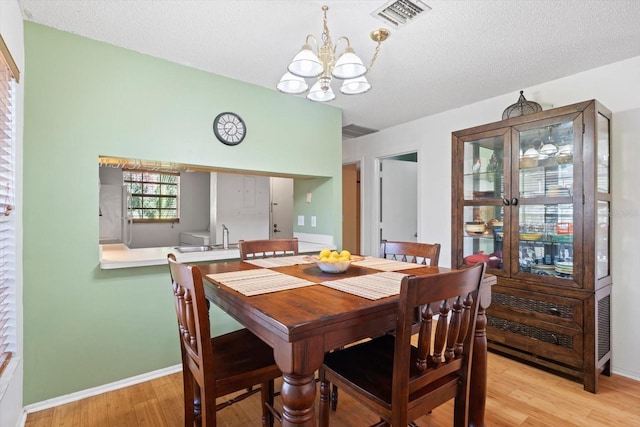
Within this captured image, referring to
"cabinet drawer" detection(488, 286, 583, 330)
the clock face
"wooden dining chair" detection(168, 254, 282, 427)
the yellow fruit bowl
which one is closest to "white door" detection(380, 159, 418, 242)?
"cabinet drawer" detection(488, 286, 583, 330)

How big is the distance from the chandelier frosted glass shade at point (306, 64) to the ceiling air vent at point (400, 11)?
1.75 ft

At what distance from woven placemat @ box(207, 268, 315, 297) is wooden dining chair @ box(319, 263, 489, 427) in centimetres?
36

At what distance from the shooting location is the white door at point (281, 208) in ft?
14.9

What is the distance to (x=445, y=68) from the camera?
7.93ft

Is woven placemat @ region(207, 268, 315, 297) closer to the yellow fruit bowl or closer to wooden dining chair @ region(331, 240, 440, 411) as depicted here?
the yellow fruit bowl

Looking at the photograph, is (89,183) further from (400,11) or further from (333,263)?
(400,11)

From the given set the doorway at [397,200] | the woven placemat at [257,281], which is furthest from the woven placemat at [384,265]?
the doorway at [397,200]

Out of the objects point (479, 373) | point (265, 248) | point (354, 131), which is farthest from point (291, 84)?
point (354, 131)

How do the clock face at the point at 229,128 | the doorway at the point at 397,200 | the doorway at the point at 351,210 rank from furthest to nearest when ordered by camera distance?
the doorway at the point at 351,210, the doorway at the point at 397,200, the clock face at the point at 229,128

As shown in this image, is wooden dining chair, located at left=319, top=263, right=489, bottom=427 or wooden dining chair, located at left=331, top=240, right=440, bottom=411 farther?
wooden dining chair, located at left=331, top=240, right=440, bottom=411

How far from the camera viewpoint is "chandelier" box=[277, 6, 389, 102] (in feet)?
4.90

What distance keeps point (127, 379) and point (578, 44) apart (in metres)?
3.66

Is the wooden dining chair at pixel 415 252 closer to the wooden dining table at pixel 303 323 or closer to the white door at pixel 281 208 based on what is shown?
the wooden dining table at pixel 303 323

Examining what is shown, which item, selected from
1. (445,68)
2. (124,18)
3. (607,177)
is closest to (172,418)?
(124,18)
